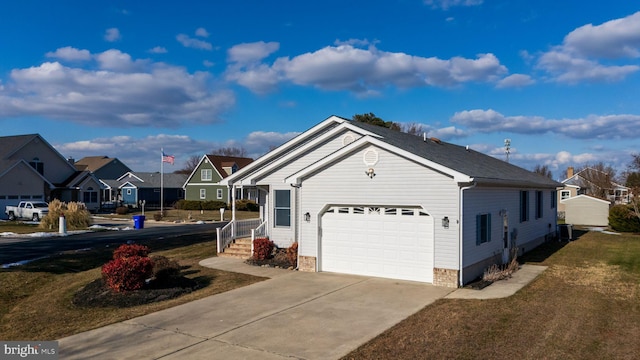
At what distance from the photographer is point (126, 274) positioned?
40.1 ft

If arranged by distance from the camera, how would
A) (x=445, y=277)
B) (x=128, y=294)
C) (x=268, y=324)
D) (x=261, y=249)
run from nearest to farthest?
(x=268, y=324)
(x=128, y=294)
(x=445, y=277)
(x=261, y=249)

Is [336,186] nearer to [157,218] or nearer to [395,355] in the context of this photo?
[395,355]

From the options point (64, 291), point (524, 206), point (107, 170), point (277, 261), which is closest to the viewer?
point (64, 291)

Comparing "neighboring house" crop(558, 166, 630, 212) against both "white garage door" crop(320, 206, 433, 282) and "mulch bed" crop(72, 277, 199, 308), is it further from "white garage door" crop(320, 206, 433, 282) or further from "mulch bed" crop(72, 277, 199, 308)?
"mulch bed" crop(72, 277, 199, 308)

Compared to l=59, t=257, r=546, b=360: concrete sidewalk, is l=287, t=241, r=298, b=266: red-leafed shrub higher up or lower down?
higher up

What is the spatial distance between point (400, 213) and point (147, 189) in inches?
2118

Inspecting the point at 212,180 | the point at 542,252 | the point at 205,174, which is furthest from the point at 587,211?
the point at 205,174

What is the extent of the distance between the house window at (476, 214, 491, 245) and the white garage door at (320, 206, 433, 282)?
1720 mm

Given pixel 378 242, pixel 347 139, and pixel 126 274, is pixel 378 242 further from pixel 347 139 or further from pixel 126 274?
pixel 126 274

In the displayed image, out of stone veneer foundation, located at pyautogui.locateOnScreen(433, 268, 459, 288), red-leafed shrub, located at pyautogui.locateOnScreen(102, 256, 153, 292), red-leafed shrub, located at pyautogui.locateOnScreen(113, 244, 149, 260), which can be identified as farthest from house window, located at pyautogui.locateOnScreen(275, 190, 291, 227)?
stone veneer foundation, located at pyautogui.locateOnScreen(433, 268, 459, 288)

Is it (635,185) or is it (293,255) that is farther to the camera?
(635,185)

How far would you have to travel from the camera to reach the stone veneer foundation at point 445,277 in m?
12.6

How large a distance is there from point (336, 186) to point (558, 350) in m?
8.40

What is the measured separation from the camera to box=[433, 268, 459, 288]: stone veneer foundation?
12.6 meters
